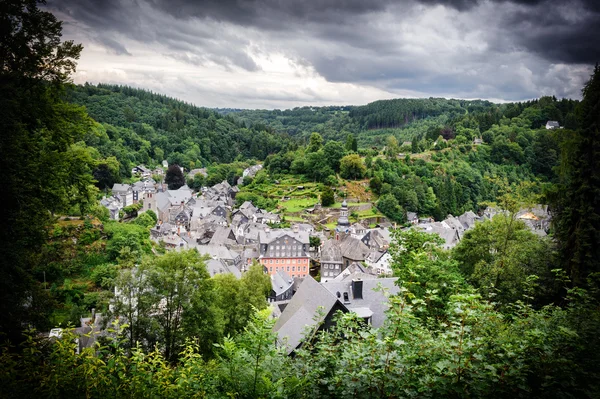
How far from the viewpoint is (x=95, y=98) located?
441 feet

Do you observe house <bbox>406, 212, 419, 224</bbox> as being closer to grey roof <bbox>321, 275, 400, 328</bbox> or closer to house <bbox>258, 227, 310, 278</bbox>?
house <bbox>258, 227, 310, 278</bbox>

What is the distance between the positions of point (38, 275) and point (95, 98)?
133m

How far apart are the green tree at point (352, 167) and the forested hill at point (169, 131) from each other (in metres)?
46.6

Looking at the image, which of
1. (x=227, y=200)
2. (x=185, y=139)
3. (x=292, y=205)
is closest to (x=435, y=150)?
(x=292, y=205)

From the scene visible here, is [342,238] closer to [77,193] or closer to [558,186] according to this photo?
[558,186]

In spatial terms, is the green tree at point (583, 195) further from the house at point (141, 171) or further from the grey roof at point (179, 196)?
the house at point (141, 171)

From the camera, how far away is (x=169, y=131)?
14025cm

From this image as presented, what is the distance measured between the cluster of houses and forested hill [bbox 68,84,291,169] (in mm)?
37848

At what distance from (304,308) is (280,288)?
20528mm

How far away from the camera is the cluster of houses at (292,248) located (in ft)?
59.5

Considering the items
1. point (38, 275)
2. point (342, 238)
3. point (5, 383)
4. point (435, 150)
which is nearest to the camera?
point (5, 383)

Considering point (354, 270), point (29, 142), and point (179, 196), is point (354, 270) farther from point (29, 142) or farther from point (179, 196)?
point (179, 196)

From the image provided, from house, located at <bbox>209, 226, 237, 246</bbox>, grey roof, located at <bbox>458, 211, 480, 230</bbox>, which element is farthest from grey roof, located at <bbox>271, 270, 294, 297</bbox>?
grey roof, located at <bbox>458, 211, 480, 230</bbox>

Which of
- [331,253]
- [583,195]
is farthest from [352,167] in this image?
[583,195]
